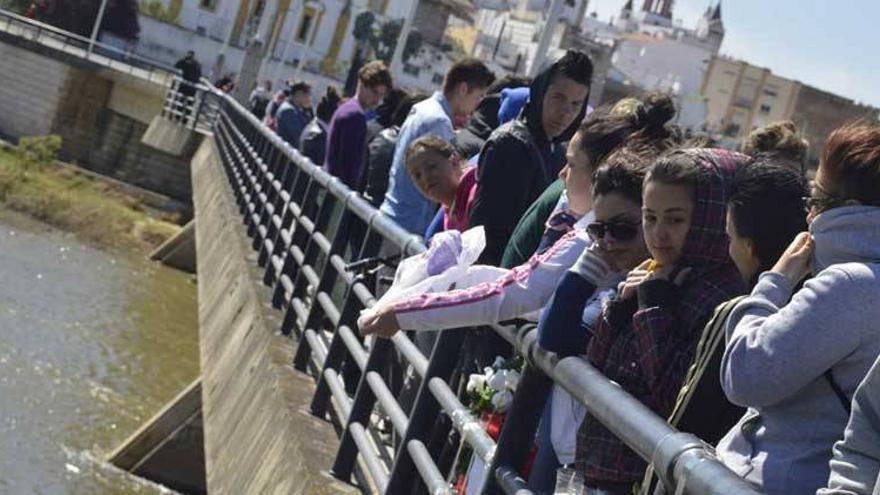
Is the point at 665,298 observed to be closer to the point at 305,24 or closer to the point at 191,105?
the point at 191,105

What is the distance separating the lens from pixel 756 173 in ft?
12.4

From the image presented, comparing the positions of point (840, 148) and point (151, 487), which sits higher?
point (840, 148)

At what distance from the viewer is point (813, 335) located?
10.5ft

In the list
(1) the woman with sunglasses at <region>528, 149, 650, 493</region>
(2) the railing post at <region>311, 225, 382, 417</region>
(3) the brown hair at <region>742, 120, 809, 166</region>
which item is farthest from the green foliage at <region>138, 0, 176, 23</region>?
(1) the woman with sunglasses at <region>528, 149, 650, 493</region>

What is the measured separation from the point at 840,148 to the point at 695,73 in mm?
125669

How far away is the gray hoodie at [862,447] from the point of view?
2877mm

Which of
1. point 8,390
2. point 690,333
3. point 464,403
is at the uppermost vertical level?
point 690,333

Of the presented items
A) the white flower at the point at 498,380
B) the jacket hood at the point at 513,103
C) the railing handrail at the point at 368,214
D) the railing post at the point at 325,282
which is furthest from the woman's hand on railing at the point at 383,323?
the railing post at the point at 325,282

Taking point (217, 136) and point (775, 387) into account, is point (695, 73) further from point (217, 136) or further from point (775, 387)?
point (775, 387)

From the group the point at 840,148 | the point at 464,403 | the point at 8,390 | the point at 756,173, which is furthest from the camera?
the point at 8,390

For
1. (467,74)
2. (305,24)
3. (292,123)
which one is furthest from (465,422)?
(305,24)

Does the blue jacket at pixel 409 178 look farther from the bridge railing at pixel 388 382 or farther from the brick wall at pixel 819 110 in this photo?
the brick wall at pixel 819 110

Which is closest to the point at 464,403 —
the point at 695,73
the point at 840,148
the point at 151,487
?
the point at 840,148

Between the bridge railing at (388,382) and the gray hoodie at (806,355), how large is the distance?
9.0 inches
